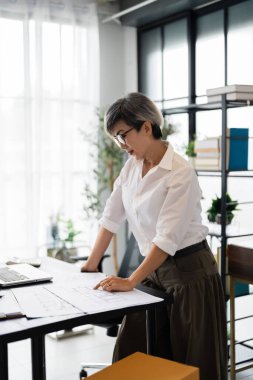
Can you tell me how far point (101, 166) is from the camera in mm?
4285

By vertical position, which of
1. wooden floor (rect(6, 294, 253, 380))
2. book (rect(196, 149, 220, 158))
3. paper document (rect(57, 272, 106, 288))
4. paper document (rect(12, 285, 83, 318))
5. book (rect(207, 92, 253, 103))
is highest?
book (rect(207, 92, 253, 103))

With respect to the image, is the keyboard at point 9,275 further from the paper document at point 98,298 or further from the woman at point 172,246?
the woman at point 172,246

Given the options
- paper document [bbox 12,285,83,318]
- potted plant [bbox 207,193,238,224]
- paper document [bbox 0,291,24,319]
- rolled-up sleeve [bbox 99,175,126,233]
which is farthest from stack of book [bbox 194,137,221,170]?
paper document [bbox 0,291,24,319]

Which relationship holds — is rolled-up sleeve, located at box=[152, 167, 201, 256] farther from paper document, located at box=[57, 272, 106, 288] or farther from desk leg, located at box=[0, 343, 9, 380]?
desk leg, located at box=[0, 343, 9, 380]

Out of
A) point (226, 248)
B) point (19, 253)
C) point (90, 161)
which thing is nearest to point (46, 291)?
point (226, 248)

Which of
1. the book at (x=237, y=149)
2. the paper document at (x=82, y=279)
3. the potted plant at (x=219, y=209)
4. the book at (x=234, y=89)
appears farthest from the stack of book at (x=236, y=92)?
the paper document at (x=82, y=279)

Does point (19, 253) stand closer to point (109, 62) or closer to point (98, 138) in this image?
point (98, 138)

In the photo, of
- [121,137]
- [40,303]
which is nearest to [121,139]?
[121,137]

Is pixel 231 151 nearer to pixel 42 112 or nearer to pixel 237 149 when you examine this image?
pixel 237 149

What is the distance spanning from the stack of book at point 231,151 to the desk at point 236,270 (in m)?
0.49

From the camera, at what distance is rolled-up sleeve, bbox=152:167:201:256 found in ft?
6.13

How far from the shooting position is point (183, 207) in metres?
1.89

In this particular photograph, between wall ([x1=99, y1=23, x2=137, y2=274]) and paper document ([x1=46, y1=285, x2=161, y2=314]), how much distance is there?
8.55ft

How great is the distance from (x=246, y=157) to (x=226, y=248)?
0.57 meters
